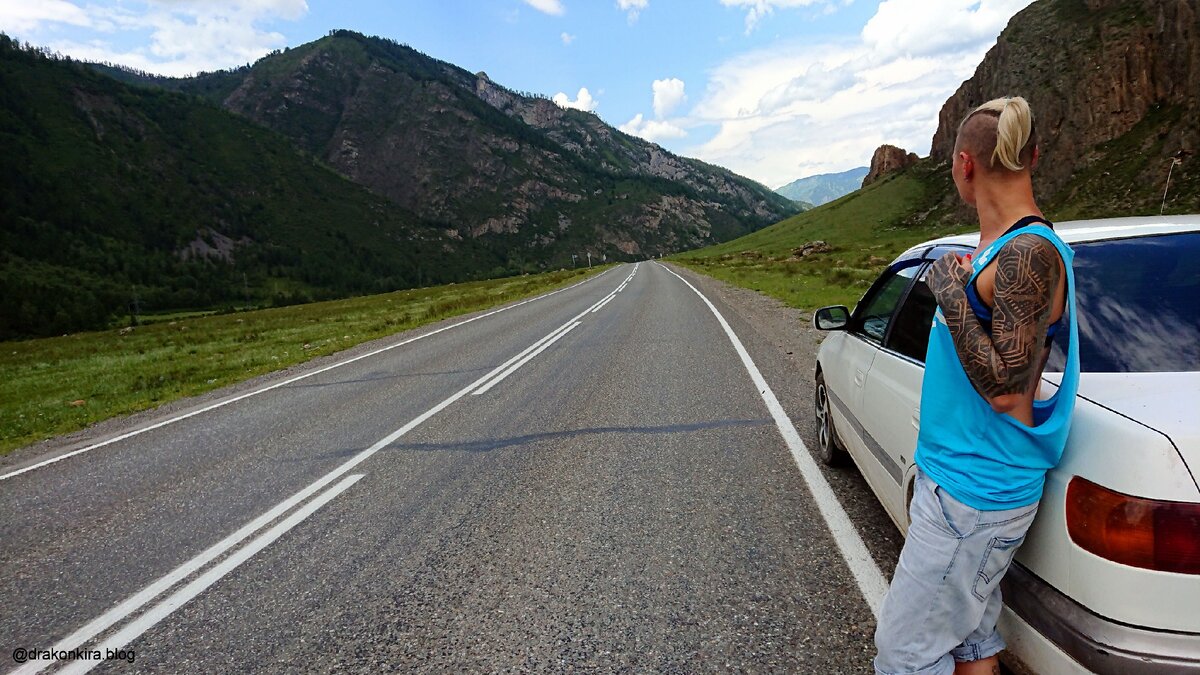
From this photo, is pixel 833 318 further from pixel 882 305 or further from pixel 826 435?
pixel 826 435

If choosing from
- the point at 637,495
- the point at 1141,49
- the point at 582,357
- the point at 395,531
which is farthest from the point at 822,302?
the point at 1141,49

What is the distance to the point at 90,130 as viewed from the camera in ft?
536

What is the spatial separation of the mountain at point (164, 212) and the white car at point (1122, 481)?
135321 mm

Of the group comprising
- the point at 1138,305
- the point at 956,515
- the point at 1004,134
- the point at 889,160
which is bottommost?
the point at 956,515

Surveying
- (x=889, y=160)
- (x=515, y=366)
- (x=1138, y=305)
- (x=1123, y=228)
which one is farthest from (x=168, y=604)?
Answer: (x=889, y=160)

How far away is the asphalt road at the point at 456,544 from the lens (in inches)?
111

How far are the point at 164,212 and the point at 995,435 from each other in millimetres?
197280

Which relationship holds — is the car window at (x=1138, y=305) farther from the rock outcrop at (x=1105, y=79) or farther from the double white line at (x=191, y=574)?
the rock outcrop at (x=1105, y=79)

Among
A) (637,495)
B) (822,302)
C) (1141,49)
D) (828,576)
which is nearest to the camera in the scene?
(828,576)

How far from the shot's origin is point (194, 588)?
348 cm

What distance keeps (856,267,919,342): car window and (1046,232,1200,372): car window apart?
1.08 meters

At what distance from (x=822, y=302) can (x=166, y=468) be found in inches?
623

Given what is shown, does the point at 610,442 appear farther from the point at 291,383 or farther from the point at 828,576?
the point at 291,383

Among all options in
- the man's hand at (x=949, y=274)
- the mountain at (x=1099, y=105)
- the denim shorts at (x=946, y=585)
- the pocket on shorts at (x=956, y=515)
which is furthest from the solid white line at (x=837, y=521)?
the mountain at (x=1099, y=105)
